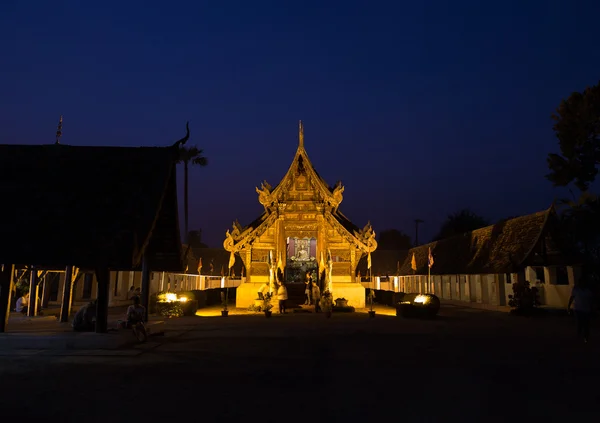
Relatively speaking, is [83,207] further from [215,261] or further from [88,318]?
[215,261]

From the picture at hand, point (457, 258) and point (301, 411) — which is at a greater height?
point (457, 258)

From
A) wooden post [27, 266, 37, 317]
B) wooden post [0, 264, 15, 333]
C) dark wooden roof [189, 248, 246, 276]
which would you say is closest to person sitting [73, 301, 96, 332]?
wooden post [0, 264, 15, 333]

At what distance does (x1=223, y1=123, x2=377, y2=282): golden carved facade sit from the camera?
24.9 metres

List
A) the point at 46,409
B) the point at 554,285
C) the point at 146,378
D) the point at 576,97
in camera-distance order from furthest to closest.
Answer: the point at 554,285
the point at 576,97
the point at 146,378
the point at 46,409

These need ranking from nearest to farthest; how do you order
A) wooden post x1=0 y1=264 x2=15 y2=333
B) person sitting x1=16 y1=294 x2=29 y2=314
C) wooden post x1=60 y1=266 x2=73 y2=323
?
wooden post x1=0 y1=264 x2=15 y2=333 → wooden post x1=60 y1=266 x2=73 y2=323 → person sitting x1=16 y1=294 x2=29 y2=314

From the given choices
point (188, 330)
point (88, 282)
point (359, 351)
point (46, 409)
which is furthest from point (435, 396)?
point (88, 282)

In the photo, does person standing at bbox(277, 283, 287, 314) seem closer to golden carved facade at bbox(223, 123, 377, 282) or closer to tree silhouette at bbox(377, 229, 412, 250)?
golden carved facade at bbox(223, 123, 377, 282)

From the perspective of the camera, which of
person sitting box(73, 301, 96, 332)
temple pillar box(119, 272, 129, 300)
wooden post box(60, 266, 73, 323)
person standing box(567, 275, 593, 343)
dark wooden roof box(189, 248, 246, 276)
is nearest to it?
person sitting box(73, 301, 96, 332)

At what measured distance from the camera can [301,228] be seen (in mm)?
25266

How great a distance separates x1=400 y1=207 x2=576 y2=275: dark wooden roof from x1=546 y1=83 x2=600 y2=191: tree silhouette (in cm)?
196

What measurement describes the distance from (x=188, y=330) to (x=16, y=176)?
649cm

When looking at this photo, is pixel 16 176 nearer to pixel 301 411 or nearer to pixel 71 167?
pixel 71 167

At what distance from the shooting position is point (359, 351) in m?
9.42

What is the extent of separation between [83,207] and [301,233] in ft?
54.5
